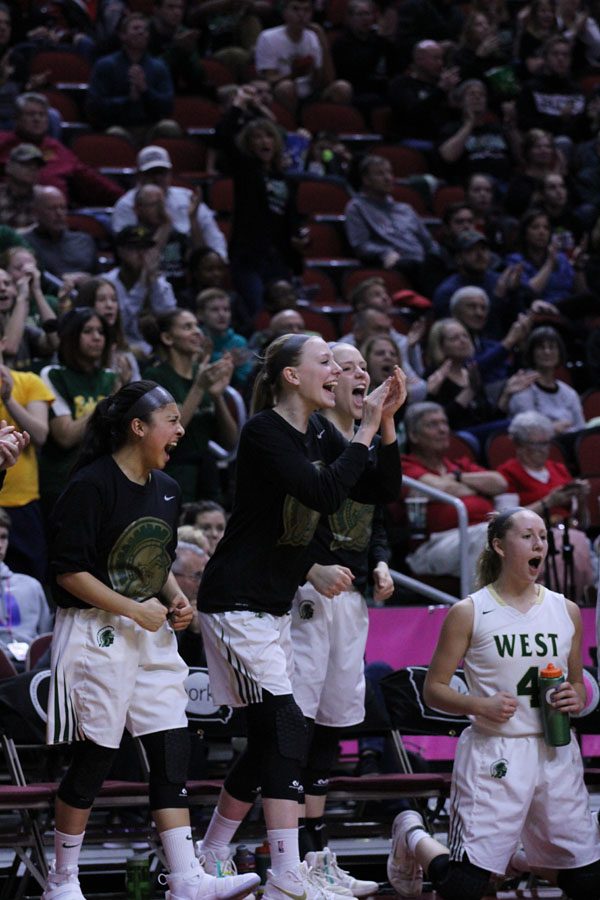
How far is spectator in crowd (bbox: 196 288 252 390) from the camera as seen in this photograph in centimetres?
934

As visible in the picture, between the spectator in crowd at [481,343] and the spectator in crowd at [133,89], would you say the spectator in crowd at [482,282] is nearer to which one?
the spectator in crowd at [481,343]

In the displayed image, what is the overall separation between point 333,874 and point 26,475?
2.97 m

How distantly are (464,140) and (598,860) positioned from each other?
935 centimetres

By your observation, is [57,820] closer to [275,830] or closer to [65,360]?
[275,830]

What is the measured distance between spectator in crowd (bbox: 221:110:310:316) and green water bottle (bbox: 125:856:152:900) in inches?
226

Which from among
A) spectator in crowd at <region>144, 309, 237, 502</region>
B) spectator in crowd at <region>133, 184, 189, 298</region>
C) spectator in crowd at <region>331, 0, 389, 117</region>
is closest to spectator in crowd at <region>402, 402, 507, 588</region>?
spectator in crowd at <region>144, 309, 237, 502</region>

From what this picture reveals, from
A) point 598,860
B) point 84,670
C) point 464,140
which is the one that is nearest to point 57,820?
Result: point 84,670

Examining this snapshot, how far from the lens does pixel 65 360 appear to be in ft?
25.0

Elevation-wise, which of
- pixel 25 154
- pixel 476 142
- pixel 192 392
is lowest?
pixel 476 142

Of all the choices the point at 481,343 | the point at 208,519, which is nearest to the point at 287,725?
the point at 208,519

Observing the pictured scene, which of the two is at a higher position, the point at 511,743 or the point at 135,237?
the point at 511,743

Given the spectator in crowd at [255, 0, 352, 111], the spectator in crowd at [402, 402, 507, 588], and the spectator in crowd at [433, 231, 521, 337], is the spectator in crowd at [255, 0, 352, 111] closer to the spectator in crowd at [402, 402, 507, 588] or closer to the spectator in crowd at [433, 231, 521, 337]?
the spectator in crowd at [433, 231, 521, 337]

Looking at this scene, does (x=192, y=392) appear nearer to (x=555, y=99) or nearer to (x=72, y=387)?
(x=72, y=387)

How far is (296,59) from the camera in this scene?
13.6 metres
